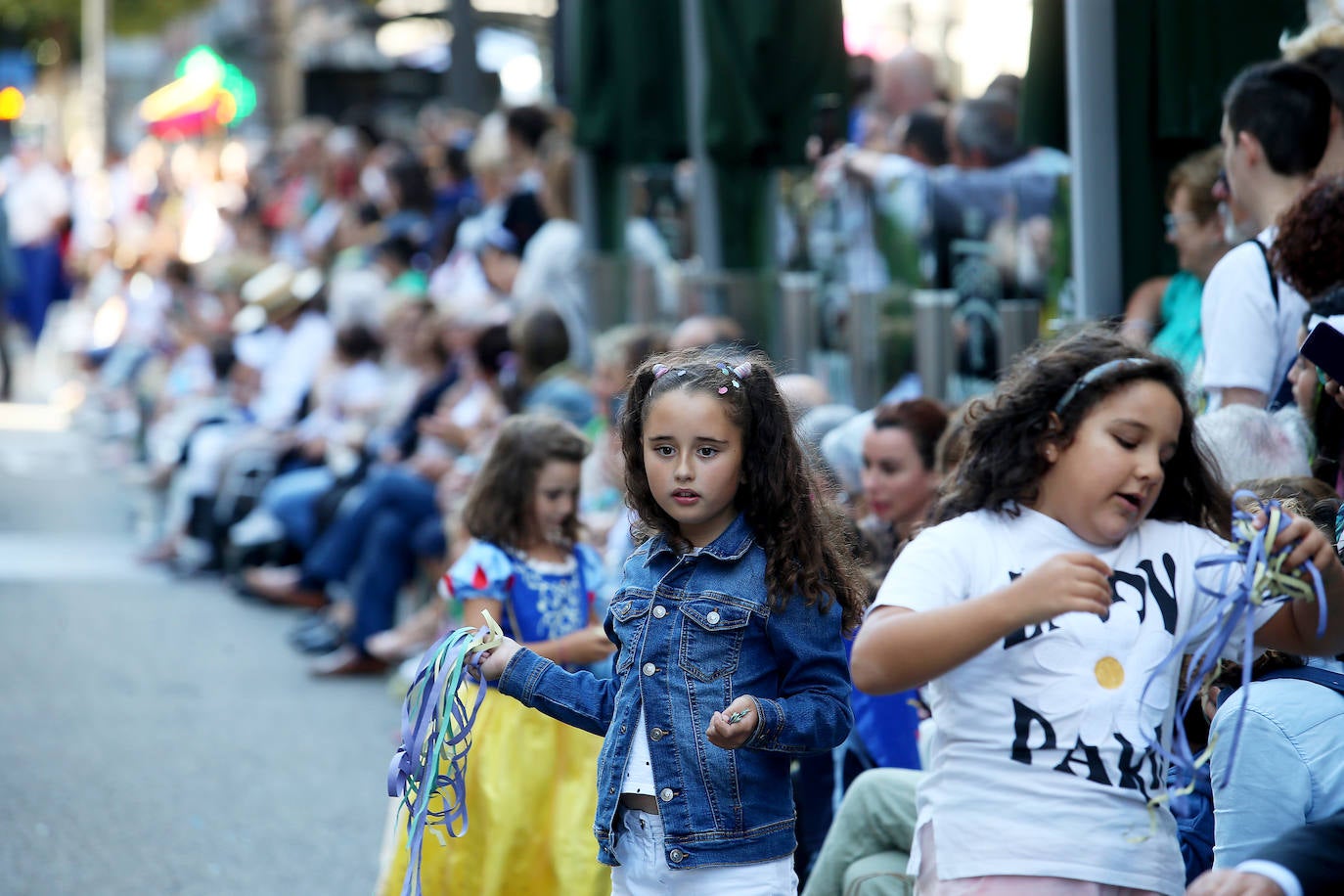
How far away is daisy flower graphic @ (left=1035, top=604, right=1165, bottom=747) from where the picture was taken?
281cm

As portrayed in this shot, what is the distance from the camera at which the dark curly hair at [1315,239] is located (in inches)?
150

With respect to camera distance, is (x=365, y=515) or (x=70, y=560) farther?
(x=70, y=560)

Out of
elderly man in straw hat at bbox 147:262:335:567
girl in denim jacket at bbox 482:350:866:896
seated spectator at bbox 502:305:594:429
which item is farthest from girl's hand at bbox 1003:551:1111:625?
elderly man in straw hat at bbox 147:262:335:567

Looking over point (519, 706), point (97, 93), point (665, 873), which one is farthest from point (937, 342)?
point (97, 93)

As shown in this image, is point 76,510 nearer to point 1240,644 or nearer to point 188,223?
point 188,223

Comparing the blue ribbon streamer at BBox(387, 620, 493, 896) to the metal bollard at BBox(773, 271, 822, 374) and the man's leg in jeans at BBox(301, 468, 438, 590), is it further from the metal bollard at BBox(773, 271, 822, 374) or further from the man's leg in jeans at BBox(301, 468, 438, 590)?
the man's leg in jeans at BBox(301, 468, 438, 590)

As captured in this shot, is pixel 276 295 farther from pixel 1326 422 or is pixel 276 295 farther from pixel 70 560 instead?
pixel 1326 422

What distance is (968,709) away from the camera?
114 inches

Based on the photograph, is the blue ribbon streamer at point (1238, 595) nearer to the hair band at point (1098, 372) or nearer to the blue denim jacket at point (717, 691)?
the hair band at point (1098, 372)

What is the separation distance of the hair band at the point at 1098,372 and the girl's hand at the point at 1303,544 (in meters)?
0.31

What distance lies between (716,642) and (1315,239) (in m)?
1.55

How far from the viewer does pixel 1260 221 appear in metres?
4.43

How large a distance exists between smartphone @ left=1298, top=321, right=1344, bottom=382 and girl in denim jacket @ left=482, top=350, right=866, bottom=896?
95 cm

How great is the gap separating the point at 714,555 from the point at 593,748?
1217mm
